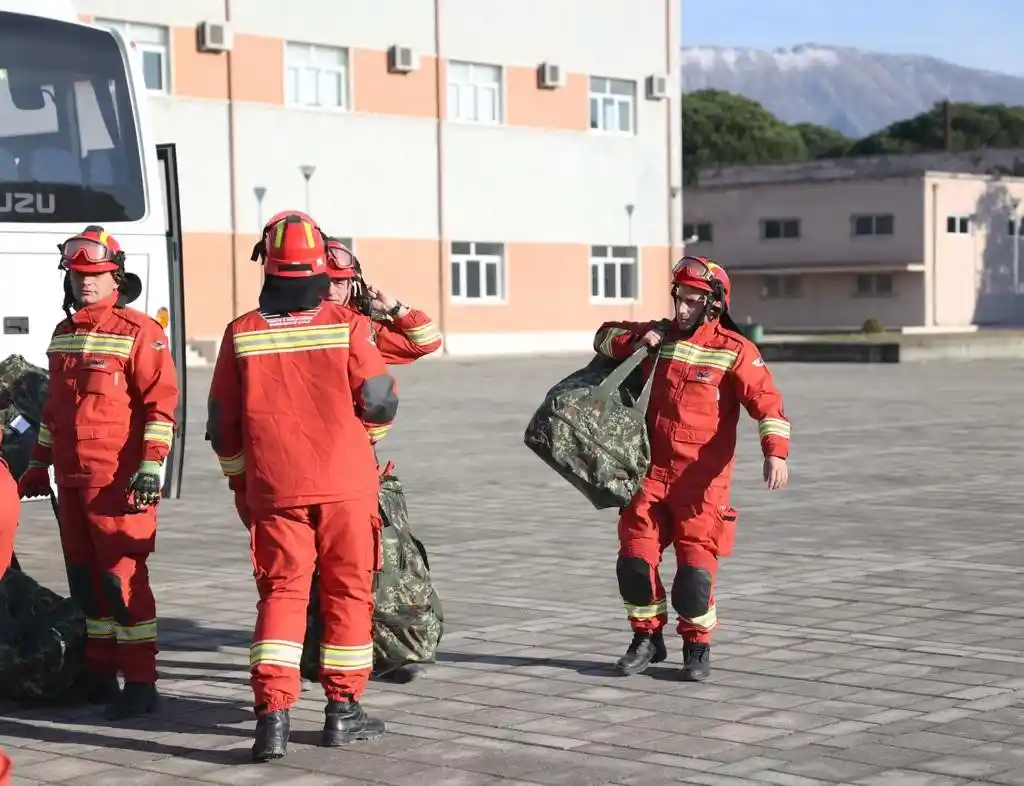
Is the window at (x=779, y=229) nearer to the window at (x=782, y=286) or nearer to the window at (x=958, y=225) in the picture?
the window at (x=782, y=286)

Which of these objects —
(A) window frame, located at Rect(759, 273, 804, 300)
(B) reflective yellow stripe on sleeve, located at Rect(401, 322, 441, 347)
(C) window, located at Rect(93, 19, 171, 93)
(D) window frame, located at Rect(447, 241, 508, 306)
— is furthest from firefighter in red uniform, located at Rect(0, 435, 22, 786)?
(A) window frame, located at Rect(759, 273, 804, 300)

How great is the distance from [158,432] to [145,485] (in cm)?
27

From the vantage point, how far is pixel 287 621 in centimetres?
637

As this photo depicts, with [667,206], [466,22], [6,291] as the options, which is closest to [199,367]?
[466,22]

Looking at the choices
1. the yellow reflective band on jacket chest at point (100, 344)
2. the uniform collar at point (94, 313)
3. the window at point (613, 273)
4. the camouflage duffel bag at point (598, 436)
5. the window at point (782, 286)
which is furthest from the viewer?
the window at point (782, 286)

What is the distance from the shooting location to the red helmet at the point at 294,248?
6.45 m

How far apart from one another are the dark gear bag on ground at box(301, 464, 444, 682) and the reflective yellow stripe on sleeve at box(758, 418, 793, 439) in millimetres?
1499

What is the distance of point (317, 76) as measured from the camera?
1674 inches

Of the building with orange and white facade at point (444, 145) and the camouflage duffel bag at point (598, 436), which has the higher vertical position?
the building with orange and white facade at point (444, 145)

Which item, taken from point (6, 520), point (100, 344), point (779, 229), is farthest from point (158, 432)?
point (779, 229)

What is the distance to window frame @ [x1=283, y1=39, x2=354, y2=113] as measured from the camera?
42.1 meters

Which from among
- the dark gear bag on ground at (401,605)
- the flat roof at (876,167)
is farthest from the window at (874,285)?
the dark gear bag on ground at (401,605)

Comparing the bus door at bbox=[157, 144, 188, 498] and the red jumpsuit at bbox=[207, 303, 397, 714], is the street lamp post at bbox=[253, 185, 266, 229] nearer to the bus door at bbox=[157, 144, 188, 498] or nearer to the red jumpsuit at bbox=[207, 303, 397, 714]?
the bus door at bbox=[157, 144, 188, 498]

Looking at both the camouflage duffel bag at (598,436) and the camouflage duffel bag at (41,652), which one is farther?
the camouflage duffel bag at (598,436)
